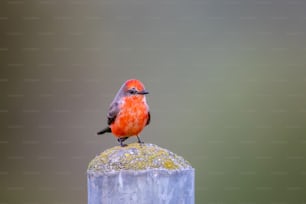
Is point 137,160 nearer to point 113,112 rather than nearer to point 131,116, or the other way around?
point 131,116

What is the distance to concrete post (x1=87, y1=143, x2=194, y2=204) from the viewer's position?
2910mm

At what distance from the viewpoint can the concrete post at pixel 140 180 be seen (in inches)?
Answer: 115

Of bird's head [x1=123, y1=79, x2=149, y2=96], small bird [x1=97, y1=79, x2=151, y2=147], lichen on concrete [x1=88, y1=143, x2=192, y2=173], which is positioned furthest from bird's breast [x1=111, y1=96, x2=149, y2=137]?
lichen on concrete [x1=88, y1=143, x2=192, y2=173]

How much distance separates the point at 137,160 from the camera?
120 inches

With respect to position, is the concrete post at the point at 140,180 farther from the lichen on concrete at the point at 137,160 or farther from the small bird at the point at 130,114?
the small bird at the point at 130,114

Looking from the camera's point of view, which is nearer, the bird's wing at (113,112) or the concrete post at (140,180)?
the concrete post at (140,180)

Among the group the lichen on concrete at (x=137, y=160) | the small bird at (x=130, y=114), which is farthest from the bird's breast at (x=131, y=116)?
the lichen on concrete at (x=137, y=160)

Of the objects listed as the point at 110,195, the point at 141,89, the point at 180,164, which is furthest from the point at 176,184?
the point at 141,89

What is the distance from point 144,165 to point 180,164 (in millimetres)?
191

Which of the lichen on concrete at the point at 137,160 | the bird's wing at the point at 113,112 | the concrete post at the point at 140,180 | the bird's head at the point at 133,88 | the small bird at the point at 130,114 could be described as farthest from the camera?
the bird's wing at the point at 113,112

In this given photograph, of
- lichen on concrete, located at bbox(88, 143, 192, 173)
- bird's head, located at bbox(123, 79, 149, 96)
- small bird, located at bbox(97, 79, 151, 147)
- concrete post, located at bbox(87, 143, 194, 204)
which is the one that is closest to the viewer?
concrete post, located at bbox(87, 143, 194, 204)

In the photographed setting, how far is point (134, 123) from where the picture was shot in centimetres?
489

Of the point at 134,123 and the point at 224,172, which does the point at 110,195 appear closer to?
the point at 134,123

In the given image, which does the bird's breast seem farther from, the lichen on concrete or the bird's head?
the lichen on concrete
